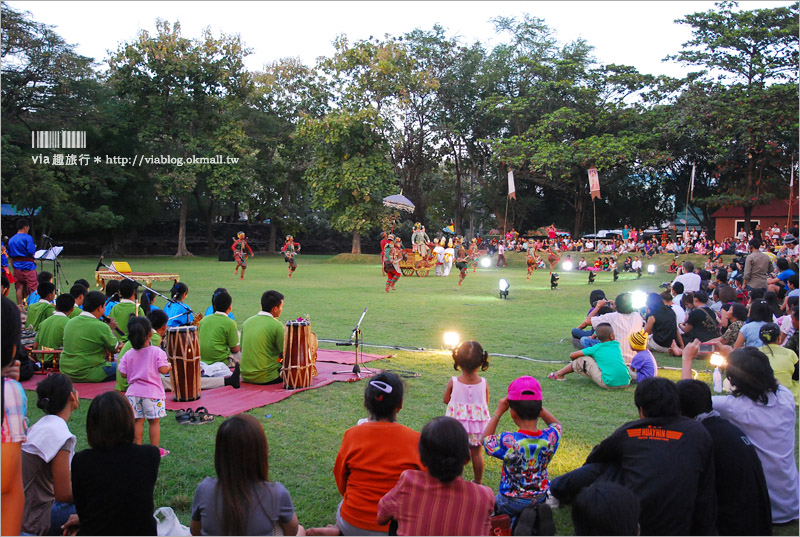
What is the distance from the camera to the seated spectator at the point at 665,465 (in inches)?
129

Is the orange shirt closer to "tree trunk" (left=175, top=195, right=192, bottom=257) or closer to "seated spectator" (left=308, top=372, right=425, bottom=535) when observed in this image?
"seated spectator" (left=308, top=372, right=425, bottom=535)

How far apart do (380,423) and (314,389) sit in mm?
3759

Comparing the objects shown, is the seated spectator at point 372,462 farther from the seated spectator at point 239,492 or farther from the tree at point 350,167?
the tree at point 350,167

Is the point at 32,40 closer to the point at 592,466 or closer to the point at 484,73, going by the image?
the point at 484,73

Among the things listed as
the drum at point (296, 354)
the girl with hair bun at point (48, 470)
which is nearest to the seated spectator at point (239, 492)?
the girl with hair bun at point (48, 470)

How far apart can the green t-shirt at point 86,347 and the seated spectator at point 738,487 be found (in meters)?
5.83

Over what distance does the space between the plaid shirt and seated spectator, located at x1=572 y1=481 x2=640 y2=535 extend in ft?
7.93

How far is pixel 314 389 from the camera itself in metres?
7.11

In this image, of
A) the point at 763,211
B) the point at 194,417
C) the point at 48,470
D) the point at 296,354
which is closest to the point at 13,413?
the point at 48,470

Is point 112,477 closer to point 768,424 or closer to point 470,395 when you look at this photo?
point 470,395

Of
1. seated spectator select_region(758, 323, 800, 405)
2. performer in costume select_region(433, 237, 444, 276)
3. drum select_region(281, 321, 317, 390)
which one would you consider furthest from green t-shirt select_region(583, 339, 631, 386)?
performer in costume select_region(433, 237, 444, 276)

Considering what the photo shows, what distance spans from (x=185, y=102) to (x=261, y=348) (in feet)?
110

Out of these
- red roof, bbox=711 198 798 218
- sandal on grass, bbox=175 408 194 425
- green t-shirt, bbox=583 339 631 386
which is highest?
red roof, bbox=711 198 798 218

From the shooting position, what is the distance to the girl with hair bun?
3334mm
